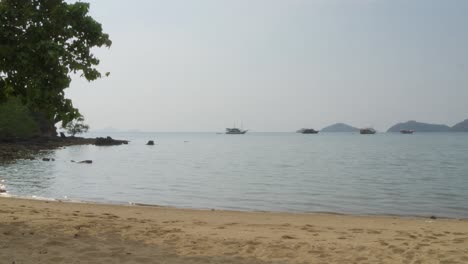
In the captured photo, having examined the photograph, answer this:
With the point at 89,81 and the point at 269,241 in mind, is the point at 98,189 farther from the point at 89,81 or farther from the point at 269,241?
the point at 269,241

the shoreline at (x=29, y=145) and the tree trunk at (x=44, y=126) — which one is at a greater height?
the tree trunk at (x=44, y=126)

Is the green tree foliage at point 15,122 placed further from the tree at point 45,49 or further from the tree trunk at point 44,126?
the tree at point 45,49

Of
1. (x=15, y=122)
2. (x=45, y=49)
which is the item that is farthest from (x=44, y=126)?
(x=45, y=49)

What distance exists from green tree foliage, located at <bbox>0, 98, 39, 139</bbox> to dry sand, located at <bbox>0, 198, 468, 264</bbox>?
238 ft

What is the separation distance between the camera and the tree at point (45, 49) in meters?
10.7

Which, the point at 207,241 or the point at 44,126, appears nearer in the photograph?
the point at 207,241

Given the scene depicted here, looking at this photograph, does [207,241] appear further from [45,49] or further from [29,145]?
[29,145]

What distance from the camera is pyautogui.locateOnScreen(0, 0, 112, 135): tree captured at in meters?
10.7

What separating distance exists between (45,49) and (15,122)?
80.7 m

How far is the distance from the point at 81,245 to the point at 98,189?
20.9m

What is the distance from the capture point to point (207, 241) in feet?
35.6

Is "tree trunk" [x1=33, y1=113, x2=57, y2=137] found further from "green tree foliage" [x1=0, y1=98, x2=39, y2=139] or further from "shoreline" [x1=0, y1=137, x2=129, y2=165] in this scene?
"green tree foliage" [x1=0, y1=98, x2=39, y2=139]

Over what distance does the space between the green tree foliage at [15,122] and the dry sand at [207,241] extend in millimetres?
72447

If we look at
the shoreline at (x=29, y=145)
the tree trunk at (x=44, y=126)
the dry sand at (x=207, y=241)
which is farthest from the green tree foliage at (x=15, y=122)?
the dry sand at (x=207, y=241)
